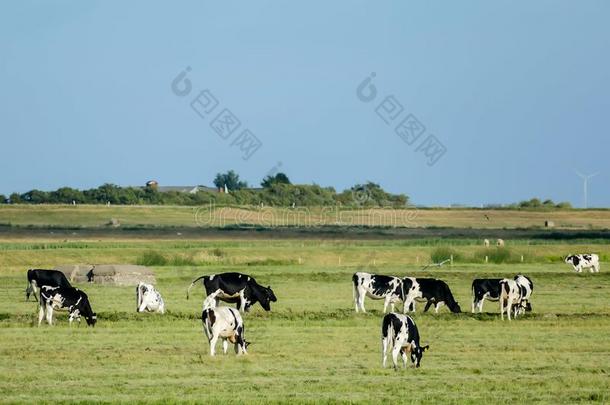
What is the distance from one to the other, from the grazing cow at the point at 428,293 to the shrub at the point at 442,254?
33.9 m

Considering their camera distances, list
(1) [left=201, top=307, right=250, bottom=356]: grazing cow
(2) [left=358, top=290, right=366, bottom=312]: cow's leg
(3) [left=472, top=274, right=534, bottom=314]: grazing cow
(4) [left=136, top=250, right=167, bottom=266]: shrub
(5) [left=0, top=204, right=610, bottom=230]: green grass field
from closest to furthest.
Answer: (1) [left=201, top=307, right=250, bottom=356]: grazing cow
(3) [left=472, top=274, right=534, bottom=314]: grazing cow
(2) [left=358, top=290, right=366, bottom=312]: cow's leg
(4) [left=136, top=250, right=167, bottom=266]: shrub
(5) [left=0, top=204, right=610, bottom=230]: green grass field

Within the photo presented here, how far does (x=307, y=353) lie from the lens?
3025cm

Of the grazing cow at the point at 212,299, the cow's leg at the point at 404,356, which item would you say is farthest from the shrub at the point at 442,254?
the cow's leg at the point at 404,356

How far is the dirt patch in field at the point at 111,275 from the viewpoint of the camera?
179ft

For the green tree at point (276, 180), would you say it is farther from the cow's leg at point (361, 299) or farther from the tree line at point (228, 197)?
the cow's leg at point (361, 299)

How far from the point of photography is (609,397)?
23688mm

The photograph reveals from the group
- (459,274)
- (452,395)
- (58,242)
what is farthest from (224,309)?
(58,242)

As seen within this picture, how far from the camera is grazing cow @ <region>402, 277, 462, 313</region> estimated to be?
4131 centimetres

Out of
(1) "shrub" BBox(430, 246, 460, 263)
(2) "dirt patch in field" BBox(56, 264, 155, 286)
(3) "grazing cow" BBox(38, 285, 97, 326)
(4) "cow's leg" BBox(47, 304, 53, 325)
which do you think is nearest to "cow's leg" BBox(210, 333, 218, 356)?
(3) "grazing cow" BBox(38, 285, 97, 326)

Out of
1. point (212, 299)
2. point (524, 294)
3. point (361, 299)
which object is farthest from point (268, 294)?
point (524, 294)

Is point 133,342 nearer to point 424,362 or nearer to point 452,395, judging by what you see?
point 424,362

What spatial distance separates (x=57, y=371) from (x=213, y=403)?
5186 mm

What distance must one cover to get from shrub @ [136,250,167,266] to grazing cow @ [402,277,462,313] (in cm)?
2991

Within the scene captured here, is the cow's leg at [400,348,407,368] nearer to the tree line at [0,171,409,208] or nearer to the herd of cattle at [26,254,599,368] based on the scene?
the herd of cattle at [26,254,599,368]
